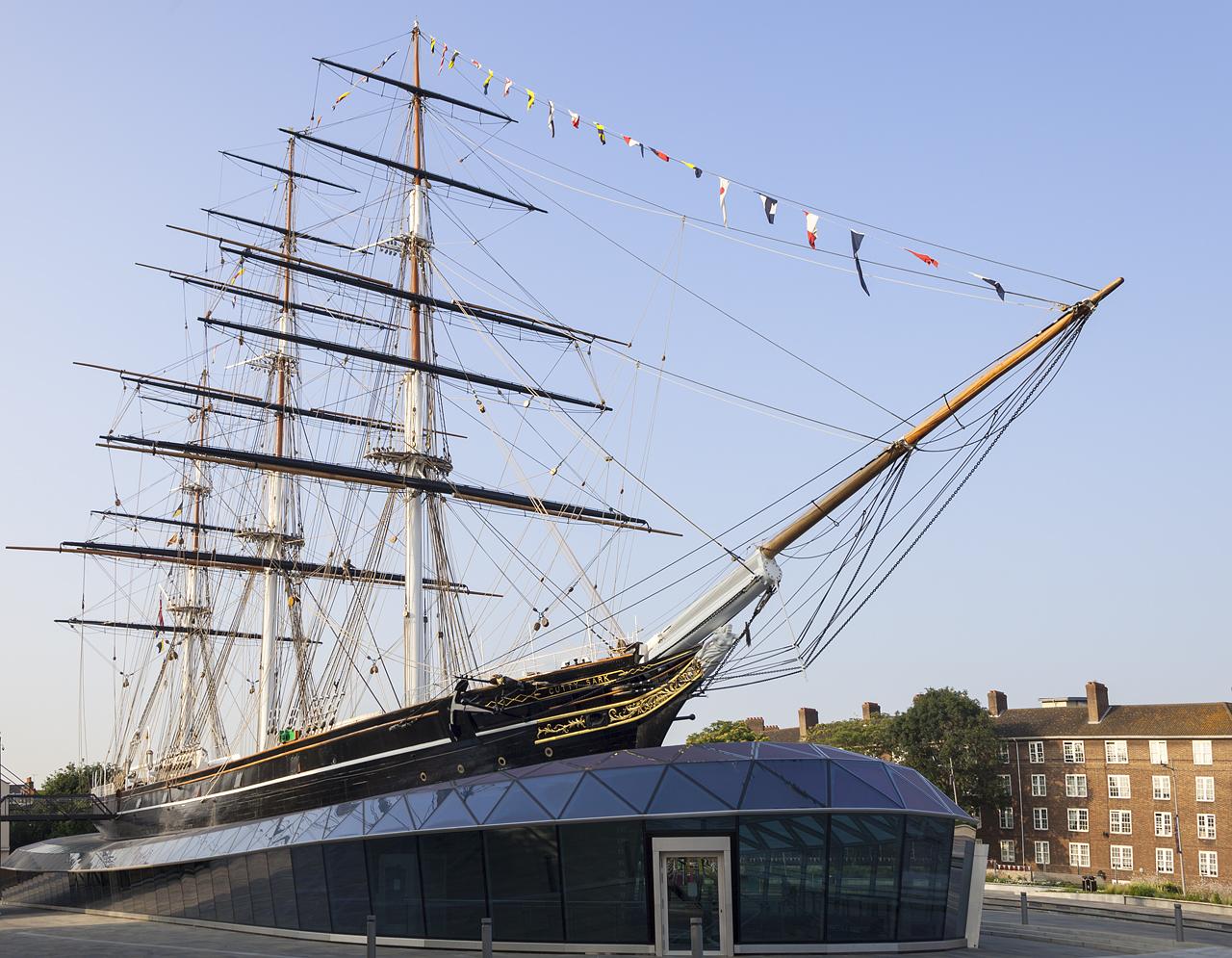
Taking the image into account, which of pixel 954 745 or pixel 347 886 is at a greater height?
pixel 347 886

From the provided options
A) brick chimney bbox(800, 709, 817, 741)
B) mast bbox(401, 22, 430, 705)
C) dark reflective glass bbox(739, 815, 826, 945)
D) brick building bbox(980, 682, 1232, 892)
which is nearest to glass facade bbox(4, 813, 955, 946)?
dark reflective glass bbox(739, 815, 826, 945)

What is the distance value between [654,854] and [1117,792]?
51.0 meters

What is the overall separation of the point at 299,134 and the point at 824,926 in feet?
99.8

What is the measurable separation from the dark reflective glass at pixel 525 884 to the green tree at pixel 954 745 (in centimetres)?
4722

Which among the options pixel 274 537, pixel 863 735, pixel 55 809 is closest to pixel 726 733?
pixel 863 735

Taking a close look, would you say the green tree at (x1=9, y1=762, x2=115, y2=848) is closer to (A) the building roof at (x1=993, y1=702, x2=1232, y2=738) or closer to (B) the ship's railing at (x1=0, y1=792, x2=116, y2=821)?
(B) the ship's railing at (x1=0, y1=792, x2=116, y2=821)

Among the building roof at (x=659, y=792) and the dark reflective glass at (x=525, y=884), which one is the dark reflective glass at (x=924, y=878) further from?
the dark reflective glass at (x=525, y=884)

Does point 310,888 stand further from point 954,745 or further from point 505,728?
point 954,745

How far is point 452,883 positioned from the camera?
874 inches

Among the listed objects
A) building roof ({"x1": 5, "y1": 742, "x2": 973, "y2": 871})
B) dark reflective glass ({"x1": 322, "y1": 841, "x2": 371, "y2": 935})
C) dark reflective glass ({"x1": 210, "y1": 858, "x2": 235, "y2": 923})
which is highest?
building roof ({"x1": 5, "y1": 742, "x2": 973, "y2": 871})

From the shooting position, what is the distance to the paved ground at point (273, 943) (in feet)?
69.4

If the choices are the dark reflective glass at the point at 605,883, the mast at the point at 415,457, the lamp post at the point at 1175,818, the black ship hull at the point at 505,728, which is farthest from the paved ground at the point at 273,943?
the lamp post at the point at 1175,818

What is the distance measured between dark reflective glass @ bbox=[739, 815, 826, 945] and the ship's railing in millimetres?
32290

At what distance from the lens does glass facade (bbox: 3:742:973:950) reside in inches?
798
